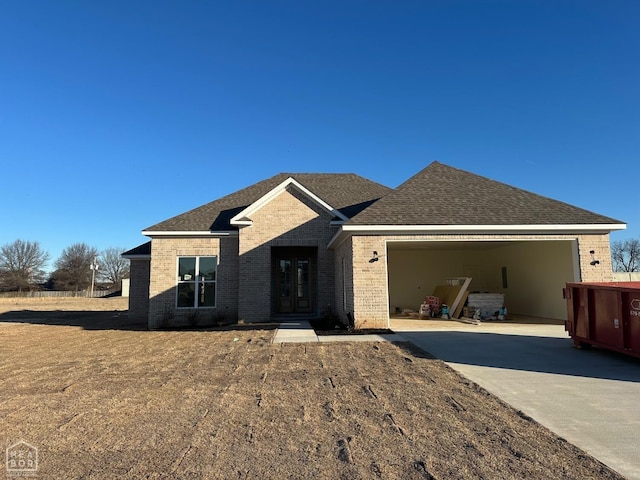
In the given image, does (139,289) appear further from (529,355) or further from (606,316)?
(606,316)

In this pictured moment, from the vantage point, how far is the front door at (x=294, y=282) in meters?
17.7

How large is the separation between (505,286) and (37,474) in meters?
18.6

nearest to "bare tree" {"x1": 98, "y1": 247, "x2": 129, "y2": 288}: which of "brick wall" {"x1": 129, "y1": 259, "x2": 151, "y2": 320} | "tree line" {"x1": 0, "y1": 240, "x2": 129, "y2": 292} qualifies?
"tree line" {"x1": 0, "y1": 240, "x2": 129, "y2": 292}

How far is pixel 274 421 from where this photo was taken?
4.68 meters

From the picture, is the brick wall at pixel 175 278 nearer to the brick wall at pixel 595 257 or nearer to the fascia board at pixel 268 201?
the fascia board at pixel 268 201

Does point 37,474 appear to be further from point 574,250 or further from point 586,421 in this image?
point 574,250

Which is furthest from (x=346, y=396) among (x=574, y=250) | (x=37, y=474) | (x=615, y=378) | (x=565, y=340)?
(x=574, y=250)

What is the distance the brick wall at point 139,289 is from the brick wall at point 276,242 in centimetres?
693

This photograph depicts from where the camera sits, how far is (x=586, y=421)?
457cm

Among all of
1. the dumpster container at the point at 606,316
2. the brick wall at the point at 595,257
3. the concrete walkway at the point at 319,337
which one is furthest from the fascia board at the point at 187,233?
the brick wall at the point at 595,257

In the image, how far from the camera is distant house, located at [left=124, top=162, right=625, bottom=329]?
488 inches

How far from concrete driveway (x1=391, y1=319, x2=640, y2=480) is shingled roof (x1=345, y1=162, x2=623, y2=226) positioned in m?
3.56

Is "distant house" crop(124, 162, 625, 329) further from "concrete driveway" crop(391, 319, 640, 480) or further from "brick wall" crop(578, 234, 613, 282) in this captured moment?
"concrete driveway" crop(391, 319, 640, 480)

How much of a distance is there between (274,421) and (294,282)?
521 inches
